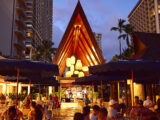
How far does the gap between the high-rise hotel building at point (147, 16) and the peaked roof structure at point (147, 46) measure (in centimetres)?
5367

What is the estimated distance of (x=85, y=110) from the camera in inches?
181

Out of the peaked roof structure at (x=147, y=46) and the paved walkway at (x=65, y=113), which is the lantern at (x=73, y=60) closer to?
the paved walkway at (x=65, y=113)

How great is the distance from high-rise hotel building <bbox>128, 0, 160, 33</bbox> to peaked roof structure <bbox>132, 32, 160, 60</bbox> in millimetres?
53673

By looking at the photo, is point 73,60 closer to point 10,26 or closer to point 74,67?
point 74,67

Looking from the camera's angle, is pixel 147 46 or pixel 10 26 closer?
pixel 147 46

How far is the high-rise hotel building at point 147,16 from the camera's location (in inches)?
2635

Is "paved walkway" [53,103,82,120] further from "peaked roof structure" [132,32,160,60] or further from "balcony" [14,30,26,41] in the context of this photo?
"balcony" [14,30,26,41]

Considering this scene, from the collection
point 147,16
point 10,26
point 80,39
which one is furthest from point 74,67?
point 147,16

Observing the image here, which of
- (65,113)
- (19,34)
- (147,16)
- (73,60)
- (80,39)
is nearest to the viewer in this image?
(65,113)

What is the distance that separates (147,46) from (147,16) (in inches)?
2618

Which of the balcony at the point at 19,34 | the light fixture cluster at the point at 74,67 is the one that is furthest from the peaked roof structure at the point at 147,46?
the balcony at the point at 19,34

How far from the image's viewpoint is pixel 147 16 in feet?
249

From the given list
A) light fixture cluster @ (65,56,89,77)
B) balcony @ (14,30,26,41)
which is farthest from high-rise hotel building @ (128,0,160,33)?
balcony @ (14,30,26,41)

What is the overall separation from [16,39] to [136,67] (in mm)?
45996
